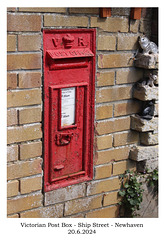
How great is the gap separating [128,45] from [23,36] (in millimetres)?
1031

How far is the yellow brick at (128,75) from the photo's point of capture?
11.3ft

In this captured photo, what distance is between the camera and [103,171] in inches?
142

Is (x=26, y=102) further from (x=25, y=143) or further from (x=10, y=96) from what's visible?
(x=25, y=143)

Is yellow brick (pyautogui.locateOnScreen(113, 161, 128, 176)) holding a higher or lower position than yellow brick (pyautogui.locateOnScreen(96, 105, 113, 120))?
lower

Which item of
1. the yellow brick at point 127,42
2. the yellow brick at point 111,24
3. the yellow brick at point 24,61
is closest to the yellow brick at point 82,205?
the yellow brick at point 24,61

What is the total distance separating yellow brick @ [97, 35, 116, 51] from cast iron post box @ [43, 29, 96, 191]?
0.07m

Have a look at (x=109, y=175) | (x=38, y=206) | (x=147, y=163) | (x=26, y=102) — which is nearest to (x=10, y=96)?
(x=26, y=102)

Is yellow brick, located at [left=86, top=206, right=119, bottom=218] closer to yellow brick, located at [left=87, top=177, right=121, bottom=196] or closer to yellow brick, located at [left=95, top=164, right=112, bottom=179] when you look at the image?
yellow brick, located at [left=87, top=177, right=121, bottom=196]

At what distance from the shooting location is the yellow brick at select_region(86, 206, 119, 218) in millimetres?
3629

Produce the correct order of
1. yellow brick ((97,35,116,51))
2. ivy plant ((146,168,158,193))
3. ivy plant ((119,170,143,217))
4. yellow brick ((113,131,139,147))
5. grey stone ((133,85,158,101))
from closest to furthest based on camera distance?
yellow brick ((97,35,116,51)), grey stone ((133,85,158,101)), yellow brick ((113,131,139,147)), ivy plant ((119,170,143,217)), ivy plant ((146,168,158,193))

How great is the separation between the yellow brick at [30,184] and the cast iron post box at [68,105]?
0.07 meters

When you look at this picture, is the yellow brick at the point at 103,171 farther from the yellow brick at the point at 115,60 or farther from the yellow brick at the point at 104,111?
the yellow brick at the point at 115,60

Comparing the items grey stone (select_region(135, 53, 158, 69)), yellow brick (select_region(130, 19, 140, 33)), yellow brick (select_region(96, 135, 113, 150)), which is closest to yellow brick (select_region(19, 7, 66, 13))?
yellow brick (select_region(130, 19, 140, 33))

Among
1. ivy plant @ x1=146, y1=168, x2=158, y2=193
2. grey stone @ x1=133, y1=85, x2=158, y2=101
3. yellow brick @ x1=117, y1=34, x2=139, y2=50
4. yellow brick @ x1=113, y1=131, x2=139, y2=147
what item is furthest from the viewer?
ivy plant @ x1=146, y1=168, x2=158, y2=193
